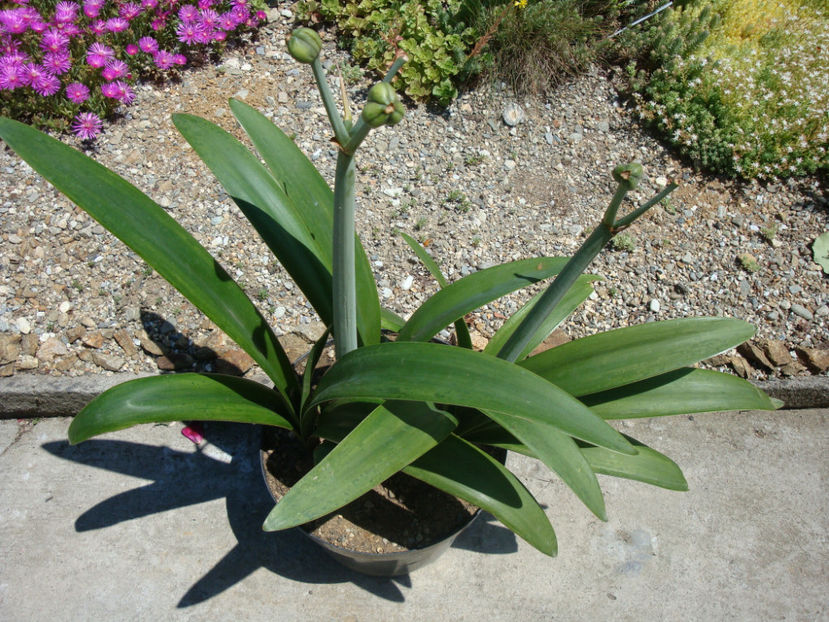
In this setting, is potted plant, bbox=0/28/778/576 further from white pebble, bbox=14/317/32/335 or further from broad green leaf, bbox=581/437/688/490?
white pebble, bbox=14/317/32/335

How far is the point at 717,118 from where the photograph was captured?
3057mm

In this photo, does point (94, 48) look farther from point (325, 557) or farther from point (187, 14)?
point (325, 557)

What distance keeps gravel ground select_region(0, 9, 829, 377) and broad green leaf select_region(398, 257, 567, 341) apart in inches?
36.8

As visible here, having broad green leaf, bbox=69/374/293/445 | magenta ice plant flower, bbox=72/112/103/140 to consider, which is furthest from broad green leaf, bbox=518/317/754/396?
magenta ice plant flower, bbox=72/112/103/140

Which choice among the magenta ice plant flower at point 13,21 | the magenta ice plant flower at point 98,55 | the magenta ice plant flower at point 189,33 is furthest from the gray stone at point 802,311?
the magenta ice plant flower at point 13,21

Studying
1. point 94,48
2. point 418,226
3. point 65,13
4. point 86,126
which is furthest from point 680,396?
point 65,13

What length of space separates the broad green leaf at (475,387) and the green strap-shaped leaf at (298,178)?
426mm

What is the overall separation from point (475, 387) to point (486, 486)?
0.38m

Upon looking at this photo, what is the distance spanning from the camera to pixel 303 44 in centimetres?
89

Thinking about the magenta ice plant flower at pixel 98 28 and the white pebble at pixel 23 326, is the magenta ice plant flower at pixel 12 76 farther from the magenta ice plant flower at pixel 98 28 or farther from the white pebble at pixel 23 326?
the white pebble at pixel 23 326

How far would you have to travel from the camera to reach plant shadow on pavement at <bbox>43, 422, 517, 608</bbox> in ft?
7.06

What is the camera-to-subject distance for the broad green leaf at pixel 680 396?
1470mm

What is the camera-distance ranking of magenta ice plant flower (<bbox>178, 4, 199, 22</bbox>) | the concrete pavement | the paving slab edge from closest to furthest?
1. the concrete pavement
2. the paving slab edge
3. magenta ice plant flower (<bbox>178, 4, 199, 22</bbox>)

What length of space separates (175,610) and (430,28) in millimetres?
2688
